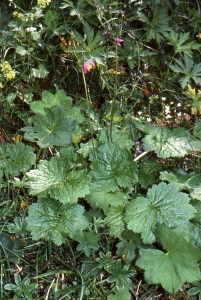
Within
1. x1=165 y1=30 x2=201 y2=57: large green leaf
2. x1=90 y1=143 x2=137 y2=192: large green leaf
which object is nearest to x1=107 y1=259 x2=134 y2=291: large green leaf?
x1=90 y1=143 x2=137 y2=192: large green leaf

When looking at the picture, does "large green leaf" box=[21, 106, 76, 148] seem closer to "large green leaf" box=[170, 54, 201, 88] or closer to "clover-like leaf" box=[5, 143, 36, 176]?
"clover-like leaf" box=[5, 143, 36, 176]

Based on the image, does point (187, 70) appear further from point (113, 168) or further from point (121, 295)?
point (121, 295)

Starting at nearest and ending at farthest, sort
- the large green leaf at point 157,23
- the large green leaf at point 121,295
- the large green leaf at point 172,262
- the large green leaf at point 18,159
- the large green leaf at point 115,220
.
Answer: the large green leaf at point 172,262 < the large green leaf at point 121,295 < the large green leaf at point 115,220 < the large green leaf at point 18,159 < the large green leaf at point 157,23

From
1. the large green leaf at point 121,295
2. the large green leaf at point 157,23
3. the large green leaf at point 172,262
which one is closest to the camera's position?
the large green leaf at point 172,262

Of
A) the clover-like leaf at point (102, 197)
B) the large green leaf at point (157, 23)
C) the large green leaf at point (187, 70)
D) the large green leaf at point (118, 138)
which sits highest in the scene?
the large green leaf at point (157, 23)

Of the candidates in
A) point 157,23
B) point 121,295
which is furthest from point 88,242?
point 157,23

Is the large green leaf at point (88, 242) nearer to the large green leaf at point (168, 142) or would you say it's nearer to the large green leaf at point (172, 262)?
the large green leaf at point (172, 262)

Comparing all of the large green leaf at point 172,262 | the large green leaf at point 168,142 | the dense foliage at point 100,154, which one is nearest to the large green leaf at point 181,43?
the dense foliage at point 100,154
